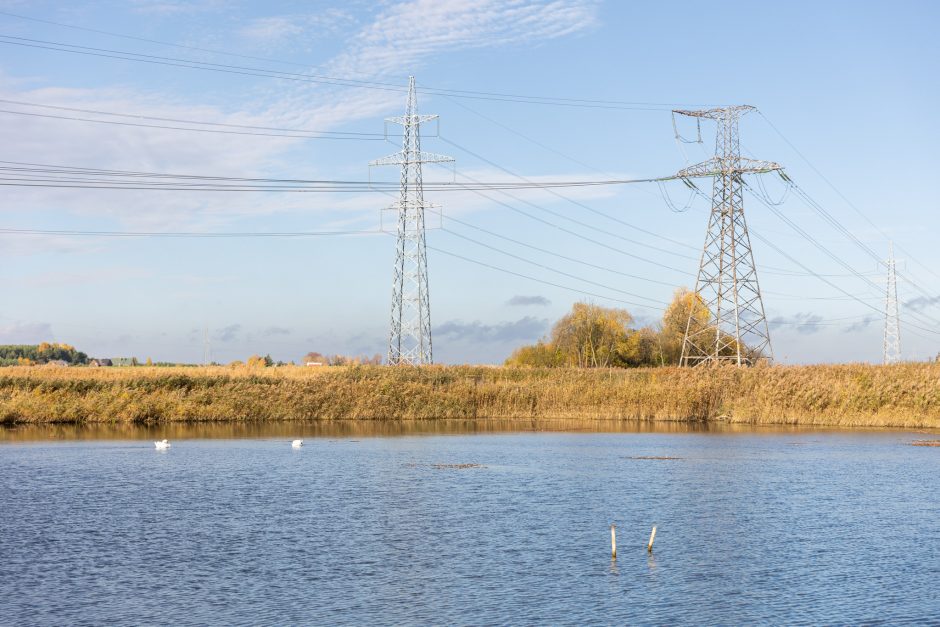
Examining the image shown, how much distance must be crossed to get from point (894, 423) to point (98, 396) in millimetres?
42448

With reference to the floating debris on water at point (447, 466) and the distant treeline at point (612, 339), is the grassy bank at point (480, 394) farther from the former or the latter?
the distant treeline at point (612, 339)

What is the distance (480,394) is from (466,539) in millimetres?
37054

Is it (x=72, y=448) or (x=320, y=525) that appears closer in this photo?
(x=320, y=525)

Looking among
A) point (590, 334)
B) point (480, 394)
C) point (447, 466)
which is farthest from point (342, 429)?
point (590, 334)

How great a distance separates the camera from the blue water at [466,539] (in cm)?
1574

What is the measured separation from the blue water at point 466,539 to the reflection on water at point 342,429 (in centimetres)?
992

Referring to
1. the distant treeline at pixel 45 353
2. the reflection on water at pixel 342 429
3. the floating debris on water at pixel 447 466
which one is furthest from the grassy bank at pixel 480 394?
the distant treeline at pixel 45 353

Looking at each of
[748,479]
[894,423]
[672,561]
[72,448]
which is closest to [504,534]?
[672,561]

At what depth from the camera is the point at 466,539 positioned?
20953mm

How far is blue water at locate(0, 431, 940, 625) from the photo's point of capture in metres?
15.7

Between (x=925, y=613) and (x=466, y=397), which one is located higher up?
(x=466, y=397)

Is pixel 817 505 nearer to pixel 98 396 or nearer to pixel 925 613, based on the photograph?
pixel 925 613

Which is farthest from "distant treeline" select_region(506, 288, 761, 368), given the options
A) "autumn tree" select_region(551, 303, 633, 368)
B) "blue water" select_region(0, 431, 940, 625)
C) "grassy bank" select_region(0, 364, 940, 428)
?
"blue water" select_region(0, 431, 940, 625)

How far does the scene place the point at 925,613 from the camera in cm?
1545
